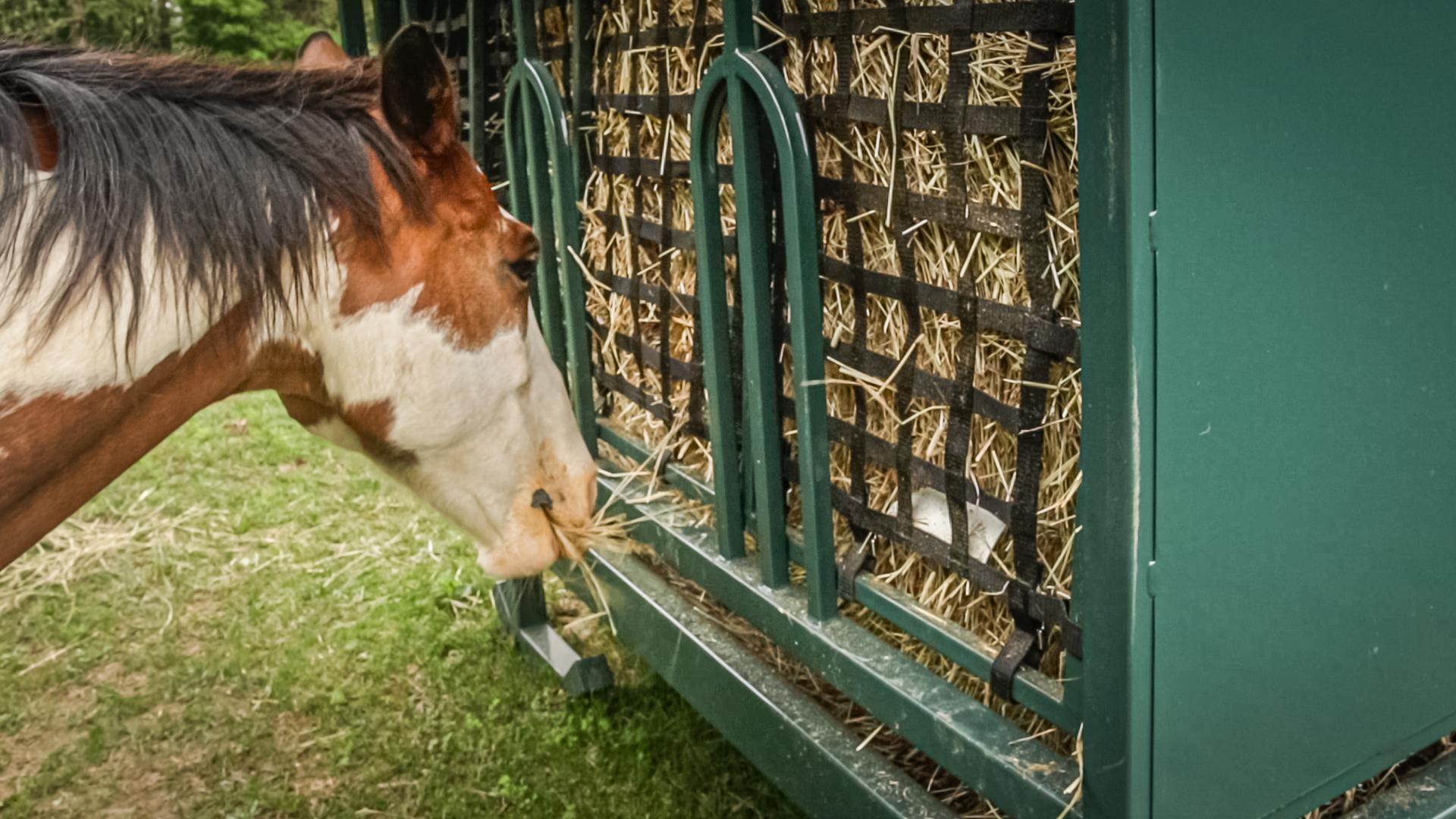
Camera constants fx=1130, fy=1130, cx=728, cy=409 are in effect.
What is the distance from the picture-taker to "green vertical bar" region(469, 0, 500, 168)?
9.86ft

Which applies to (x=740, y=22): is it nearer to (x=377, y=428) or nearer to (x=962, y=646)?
(x=377, y=428)

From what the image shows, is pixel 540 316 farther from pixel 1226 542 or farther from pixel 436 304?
pixel 1226 542

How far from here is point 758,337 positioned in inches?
80.4

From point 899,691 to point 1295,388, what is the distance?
2.55ft

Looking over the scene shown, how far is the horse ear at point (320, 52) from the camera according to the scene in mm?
1979

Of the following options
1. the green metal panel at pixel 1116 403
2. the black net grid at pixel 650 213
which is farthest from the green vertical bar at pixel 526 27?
the green metal panel at pixel 1116 403

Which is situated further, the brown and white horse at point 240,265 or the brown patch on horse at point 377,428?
the brown patch on horse at point 377,428

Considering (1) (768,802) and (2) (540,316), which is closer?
(1) (768,802)

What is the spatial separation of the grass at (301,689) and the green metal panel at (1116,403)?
1231mm

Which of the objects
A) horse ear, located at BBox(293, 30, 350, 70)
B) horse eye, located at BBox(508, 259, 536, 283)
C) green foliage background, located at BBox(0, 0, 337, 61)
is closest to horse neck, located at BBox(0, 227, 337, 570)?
horse eye, located at BBox(508, 259, 536, 283)

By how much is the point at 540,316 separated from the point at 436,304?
137cm

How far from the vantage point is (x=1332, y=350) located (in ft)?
4.73

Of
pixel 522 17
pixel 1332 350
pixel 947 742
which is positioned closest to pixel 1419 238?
pixel 1332 350

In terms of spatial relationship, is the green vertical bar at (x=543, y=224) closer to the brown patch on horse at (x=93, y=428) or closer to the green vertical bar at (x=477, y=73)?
the green vertical bar at (x=477, y=73)
